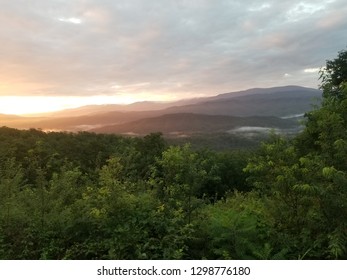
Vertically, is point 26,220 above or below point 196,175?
below

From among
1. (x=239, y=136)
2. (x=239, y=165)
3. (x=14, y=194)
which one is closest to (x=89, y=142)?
(x=239, y=165)

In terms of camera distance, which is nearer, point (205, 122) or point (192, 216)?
point (192, 216)

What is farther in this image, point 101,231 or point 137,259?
point 101,231

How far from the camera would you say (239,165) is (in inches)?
2021

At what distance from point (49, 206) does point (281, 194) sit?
163 inches

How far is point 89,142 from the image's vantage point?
53.5 m

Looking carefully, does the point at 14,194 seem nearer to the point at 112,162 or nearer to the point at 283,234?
the point at 112,162

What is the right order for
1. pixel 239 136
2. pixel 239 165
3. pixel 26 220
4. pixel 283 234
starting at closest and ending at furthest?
1. pixel 283 234
2. pixel 26 220
3. pixel 239 165
4. pixel 239 136

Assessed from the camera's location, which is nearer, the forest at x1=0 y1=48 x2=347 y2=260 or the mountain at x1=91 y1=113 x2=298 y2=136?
the forest at x1=0 y1=48 x2=347 y2=260

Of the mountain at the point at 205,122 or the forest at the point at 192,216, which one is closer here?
the forest at the point at 192,216

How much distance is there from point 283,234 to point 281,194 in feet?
2.15

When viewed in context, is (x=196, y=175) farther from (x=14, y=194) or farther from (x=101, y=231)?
(x=14, y=194)
